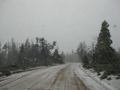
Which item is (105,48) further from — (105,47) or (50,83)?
(50,83)

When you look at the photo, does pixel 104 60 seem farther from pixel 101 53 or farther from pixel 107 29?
pixel 107 29

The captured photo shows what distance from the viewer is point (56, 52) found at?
90375 mm

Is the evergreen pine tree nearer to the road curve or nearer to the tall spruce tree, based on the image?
the tall spruce tree

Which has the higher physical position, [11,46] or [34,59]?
[11,46]

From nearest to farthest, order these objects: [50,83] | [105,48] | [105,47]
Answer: [50,83] → [105,48] → [105,47]

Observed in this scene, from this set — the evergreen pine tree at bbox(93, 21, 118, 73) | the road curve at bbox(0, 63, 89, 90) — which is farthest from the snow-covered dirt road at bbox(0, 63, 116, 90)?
the evergreen pine tree at bbox(93, 21, 118, 73)

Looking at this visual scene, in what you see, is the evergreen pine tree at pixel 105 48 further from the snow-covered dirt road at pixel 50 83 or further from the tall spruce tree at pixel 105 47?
the snow-covered dirt road at pixel 50 83

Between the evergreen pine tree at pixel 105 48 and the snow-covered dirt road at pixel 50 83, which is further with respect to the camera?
the evergreen pine tree at pixel 105 48

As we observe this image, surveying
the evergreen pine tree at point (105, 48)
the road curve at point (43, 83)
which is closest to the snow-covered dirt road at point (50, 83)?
the road curve at point (43, 83)

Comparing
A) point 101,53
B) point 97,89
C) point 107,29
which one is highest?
point 107,29

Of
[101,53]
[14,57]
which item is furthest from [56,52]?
[101,53]

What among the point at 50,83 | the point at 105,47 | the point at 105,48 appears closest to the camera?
the point at 50,83

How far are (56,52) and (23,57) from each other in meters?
28.4

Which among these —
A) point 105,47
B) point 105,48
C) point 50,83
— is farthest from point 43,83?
point 105,47
